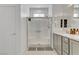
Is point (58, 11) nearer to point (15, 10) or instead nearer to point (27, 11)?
point (27, 11)

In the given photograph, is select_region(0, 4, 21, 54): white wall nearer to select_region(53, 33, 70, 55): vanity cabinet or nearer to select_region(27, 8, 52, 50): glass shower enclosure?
select_region(53, 33, 70, 55): vanity cabinet

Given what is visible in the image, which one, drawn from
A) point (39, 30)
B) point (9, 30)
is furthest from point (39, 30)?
point (9, 30)

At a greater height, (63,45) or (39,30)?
(39,30)

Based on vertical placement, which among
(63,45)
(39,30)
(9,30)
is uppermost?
(9,30)

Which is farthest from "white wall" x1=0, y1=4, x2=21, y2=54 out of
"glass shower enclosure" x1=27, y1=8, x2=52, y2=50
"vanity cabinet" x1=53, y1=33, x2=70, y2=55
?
"glass shower enclosure" x1=27, y1=8, x2=52, y2=50

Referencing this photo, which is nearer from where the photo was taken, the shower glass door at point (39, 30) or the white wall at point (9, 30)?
the white wall at point (9, 30)

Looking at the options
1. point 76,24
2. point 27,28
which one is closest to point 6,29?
point 27,28

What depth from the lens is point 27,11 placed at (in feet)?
18.9

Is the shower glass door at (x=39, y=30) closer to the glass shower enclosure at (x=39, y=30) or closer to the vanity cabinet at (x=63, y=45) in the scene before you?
the glass shower enclosure at (x=39, y=30)

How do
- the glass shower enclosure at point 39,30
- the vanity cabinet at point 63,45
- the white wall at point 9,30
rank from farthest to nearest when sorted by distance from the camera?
1. the glass shower enclosure at point 39,30
2. the white wall at point 9,30
3. the vanity cabinet at point 63,45

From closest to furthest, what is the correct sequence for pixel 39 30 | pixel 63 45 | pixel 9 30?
pixel 63 45 < pixel 9 30 < pixel 39 30

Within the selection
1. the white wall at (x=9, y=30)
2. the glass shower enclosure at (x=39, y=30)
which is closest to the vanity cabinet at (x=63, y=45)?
the white wall at (x=9, y=30)

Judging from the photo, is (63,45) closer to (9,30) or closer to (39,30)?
(9,30)

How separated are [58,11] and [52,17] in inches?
15.3
